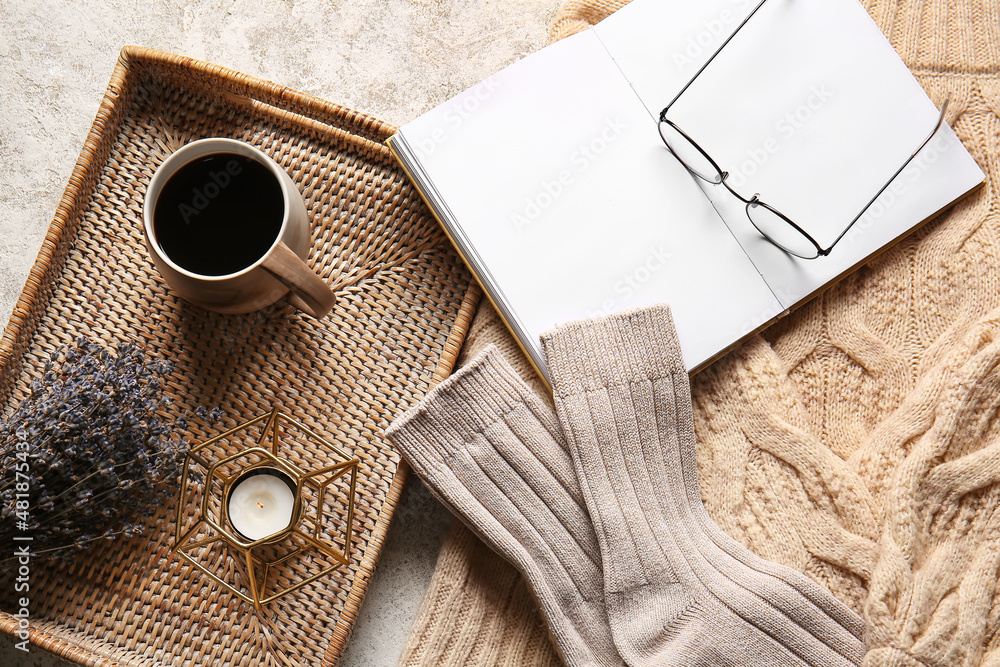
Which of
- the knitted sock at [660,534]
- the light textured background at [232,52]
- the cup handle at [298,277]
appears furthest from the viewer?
the light textured background at [232,52]

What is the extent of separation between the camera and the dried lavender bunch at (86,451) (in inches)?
23.5

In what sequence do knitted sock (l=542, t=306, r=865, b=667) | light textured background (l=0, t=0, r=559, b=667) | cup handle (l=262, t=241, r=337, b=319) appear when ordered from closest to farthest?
cup handle (l=262, t=241, r=337, b=319)
knitted sock (l=542, t=306, r=865, b=667)
light textured background (l=0, t=0, r=559, b=667)

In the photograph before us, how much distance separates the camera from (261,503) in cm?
66

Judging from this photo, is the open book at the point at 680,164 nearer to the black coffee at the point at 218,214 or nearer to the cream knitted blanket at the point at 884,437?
the cream knitted blanket at the point at 884,437

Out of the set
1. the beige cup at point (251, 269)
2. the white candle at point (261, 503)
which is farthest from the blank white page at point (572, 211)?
the white candle at point (261, 503)

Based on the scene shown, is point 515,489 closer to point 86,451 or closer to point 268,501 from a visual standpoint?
point 268,501

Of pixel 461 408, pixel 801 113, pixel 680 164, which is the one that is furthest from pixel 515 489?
pixel 801 113

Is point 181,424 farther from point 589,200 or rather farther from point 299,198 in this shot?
point 589,200

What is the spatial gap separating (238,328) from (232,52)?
429 millimetres

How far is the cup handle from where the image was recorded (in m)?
0.57

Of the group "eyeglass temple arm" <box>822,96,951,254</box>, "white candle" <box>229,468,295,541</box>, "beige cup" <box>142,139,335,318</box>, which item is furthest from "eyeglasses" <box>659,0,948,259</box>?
"white candle" <box>229,468,295,541</box>

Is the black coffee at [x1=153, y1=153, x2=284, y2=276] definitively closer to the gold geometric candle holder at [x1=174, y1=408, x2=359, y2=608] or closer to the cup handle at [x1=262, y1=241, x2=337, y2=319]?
the cup handle at [x1=262, y1=241, x2=337, y2=319]

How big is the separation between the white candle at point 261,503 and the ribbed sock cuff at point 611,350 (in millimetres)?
300

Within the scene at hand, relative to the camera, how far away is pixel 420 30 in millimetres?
892
